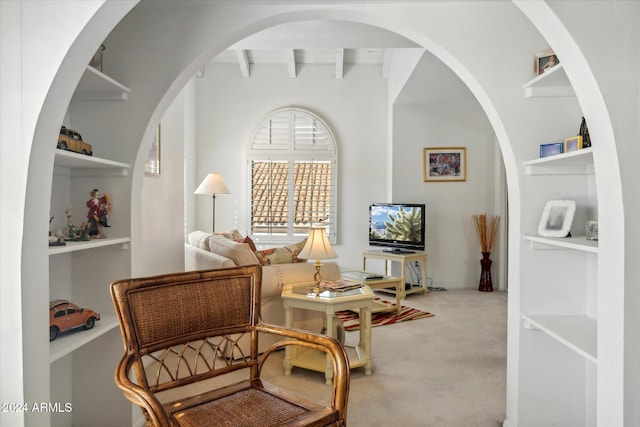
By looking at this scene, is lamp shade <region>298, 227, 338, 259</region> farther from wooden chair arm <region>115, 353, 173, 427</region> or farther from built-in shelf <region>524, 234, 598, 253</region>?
wooden chair arm <region>115, 353, 173, 427</region>

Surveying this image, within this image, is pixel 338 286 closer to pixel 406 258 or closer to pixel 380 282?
pixel 380 282

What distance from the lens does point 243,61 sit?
656cm

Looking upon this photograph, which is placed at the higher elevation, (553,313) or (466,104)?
(466,104)

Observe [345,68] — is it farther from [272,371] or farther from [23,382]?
[23,382]

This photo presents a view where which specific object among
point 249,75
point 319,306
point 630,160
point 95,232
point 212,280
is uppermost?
point 249,75

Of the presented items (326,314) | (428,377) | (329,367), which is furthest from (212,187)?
(428,377)

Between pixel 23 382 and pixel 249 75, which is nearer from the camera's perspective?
pixel 23 382

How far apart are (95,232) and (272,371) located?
167cm

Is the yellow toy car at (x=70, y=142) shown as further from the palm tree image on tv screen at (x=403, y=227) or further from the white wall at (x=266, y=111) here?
the white wall at (x=266, y=111)

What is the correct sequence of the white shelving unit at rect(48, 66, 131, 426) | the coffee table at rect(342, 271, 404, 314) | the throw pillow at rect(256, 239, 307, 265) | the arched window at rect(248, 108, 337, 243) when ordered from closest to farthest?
the white shelving unit at rect(48, 66, 131, 426) → the throw pillow at rect(256, 239, 307, 265) → the coffee table at rect(342, 271, 404, 314) → the arched window at rect(248, 108, 337, 243)

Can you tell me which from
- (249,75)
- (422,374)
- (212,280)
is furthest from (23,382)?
(249,75)

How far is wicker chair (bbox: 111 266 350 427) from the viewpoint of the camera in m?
1.50

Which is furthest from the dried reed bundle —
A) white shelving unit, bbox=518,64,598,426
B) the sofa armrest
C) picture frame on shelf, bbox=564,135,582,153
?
picture frame on shelf, bbox=564,135,582,153

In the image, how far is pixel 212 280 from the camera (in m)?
1.83
